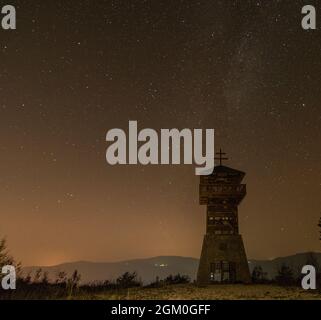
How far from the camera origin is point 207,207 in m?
31.8

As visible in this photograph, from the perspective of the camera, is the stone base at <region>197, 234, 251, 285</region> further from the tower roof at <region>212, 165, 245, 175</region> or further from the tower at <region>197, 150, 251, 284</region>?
the tower roof at <region>212, 165, 245, 175</region>

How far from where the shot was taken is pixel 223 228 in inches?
1240

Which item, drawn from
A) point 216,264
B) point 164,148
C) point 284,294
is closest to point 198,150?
point 164,148

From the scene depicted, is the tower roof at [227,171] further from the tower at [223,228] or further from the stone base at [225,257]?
the stone base at [225,257]

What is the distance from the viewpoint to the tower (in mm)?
30953

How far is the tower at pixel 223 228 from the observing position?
3095 centimetres

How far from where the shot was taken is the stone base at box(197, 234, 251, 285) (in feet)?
101

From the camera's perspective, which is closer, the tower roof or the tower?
the tower

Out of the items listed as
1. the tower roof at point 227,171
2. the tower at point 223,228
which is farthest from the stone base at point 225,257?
the tower roof at point 227,171

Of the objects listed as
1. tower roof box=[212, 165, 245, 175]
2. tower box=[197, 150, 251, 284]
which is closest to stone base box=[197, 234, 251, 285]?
tower box=[197, 150, 251, 284]

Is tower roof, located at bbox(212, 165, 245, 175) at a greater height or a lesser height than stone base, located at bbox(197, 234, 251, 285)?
greater

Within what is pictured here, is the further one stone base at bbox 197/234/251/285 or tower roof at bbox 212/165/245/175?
tower roof at bbox 212/165/245/175
